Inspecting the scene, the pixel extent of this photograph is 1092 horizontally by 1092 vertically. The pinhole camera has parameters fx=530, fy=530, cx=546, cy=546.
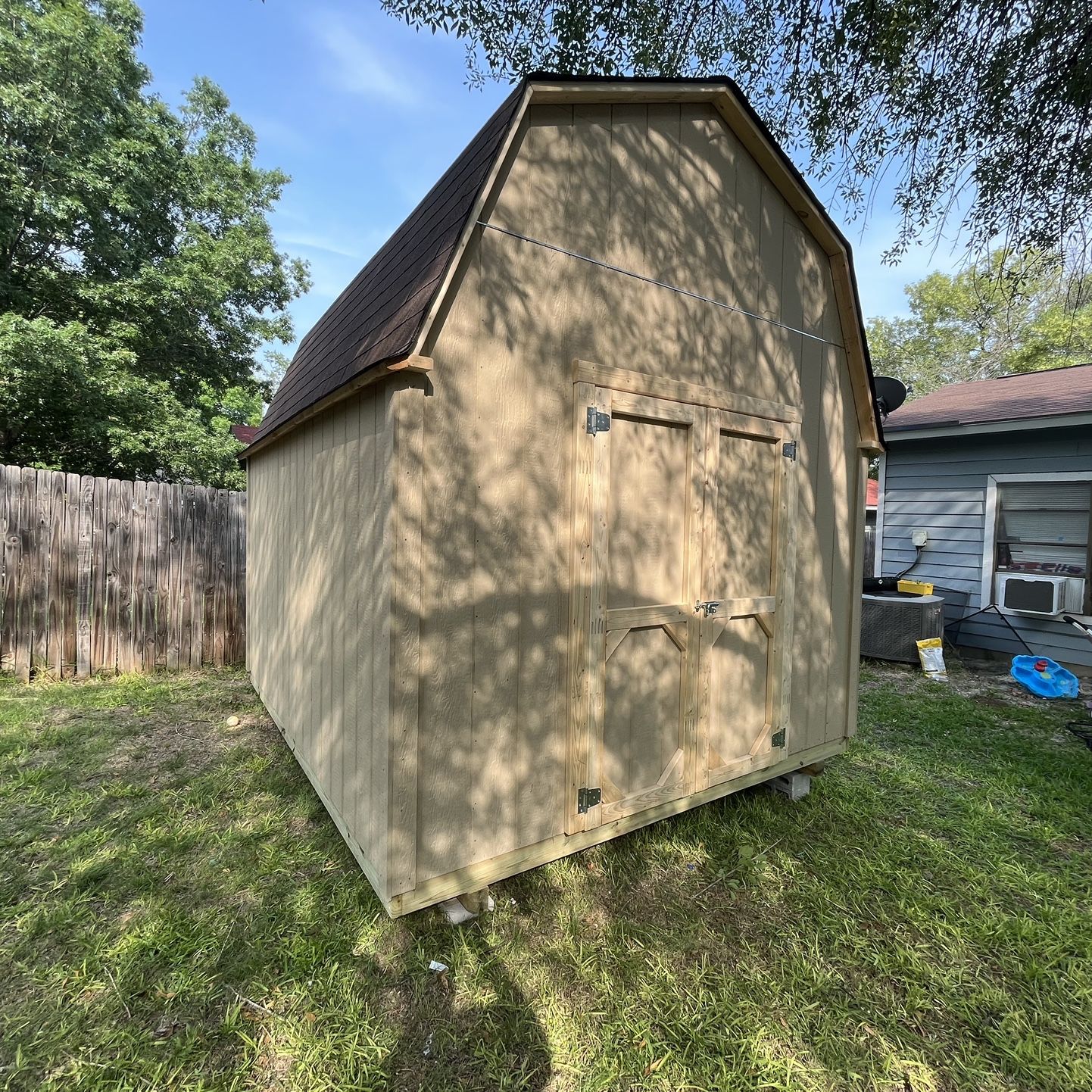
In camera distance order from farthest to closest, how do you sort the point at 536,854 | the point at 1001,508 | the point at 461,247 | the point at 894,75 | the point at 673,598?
the point at 1001,508
the point at 894,75
the point at 673,598
the point at 536,854
the point at 461,247

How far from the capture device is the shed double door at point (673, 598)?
236 centimetres

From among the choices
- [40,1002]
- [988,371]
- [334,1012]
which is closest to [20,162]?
[40,1002]

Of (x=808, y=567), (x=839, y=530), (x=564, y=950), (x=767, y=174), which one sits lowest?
(x=564, y=950)

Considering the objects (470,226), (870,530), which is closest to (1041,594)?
(470,226)

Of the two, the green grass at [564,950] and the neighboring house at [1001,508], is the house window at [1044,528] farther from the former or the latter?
the green grass at [564,950]

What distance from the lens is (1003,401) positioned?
7520 millimetres

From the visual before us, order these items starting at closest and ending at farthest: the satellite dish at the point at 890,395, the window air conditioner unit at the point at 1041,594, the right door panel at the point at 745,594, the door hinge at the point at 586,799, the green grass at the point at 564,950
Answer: the green grass at the point at 564,950
the door hinge at the point at 586,799
the right door panel at the point at 745,594
the satellite dish at the point at 890,395
the window air conditioner unit at the point at 1041,594

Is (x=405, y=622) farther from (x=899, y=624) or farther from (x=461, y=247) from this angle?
(x=899, y=624)

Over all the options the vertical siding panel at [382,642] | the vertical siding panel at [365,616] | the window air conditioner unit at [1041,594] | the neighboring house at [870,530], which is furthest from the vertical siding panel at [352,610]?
the window air conditioner unit at [1041,594]

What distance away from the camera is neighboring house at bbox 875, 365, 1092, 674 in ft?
20.7

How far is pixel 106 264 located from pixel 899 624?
14372mm

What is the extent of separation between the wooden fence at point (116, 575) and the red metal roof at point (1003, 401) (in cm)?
904

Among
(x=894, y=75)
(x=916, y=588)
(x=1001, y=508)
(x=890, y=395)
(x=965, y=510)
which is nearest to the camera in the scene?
(x=894, y=75)

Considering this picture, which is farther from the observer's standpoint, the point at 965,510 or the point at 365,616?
the point at 965,510
